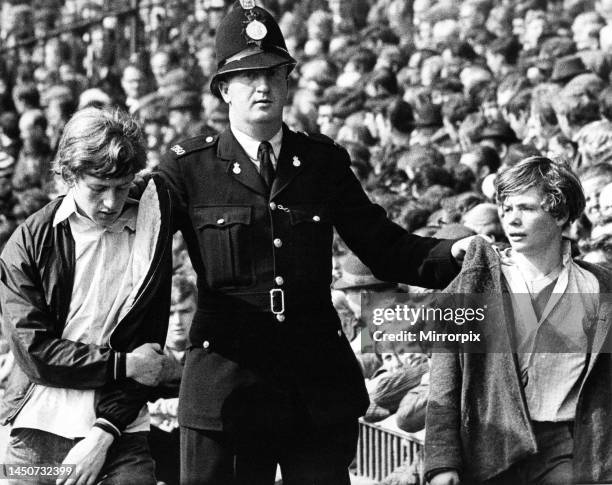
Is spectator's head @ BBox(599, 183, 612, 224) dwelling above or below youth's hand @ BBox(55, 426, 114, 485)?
above

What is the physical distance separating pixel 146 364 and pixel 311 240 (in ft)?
2.32

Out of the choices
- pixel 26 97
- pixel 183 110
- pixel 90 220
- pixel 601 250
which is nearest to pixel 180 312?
pixel 601 250

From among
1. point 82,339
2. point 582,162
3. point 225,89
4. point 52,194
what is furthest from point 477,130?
point 82,339

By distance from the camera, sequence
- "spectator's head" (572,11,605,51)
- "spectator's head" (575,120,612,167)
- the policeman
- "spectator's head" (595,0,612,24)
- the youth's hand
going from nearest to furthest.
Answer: the youth's hand → the policeman → "spectator's head" (575,120,612,167) → "spectator's head" (572,11,605,51) → "spectator's head" (595,0,612,24)

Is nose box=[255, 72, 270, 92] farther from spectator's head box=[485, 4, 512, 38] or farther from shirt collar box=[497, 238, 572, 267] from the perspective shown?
spectator's head box=[485, 4, 512, 38]

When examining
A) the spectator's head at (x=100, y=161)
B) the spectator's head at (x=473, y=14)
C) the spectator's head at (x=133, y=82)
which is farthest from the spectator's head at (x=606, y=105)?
the spectator's head at (x=133, y=82)

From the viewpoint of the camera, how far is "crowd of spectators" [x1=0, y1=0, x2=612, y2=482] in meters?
7.49

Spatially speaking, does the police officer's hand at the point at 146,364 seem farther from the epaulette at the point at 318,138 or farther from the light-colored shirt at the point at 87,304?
the epaulette at the point at 318,138

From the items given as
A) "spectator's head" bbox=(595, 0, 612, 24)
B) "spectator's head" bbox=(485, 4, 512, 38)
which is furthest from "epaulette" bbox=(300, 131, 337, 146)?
"spectator's head" bbox=(485, 4, 512, 38)

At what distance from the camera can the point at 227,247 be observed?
434 centimetres

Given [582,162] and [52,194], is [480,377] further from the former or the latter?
[52,194]

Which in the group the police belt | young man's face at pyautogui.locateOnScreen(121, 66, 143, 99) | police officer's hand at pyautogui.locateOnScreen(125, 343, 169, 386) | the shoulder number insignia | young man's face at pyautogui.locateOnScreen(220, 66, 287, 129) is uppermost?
young man's face at pyautogui.locateOnScreen(121, 66, 143, 99)

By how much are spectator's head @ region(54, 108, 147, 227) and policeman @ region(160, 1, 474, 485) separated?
1.34 feet

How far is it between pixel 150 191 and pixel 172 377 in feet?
1.94
